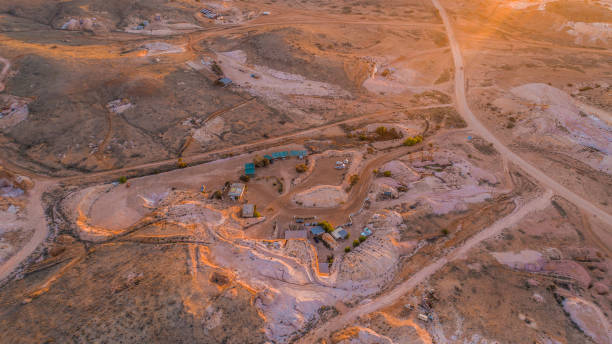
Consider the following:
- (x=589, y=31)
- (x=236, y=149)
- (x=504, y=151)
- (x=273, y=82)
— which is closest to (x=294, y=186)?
(x=236, y=149)

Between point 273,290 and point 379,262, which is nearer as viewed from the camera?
point 273,290

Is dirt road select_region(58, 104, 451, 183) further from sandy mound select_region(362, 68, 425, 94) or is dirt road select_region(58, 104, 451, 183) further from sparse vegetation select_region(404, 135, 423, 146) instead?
sparse vegetation select_region(404, 135, 423, 146)

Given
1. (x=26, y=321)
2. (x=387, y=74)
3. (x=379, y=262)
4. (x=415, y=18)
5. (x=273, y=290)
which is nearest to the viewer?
(x=26, y=321)

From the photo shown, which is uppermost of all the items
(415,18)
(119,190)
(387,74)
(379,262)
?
(415,18)

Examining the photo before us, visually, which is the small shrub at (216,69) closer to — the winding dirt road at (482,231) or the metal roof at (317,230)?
the metal roof at (317,230)

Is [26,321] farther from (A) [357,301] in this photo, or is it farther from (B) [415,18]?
(B) [415,18]

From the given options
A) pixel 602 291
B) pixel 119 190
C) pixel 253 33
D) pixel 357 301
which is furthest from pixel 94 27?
pixel 602 291

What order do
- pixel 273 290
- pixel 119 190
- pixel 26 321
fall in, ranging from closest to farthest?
pixel 26 321
pixel 273 290
pixel 119 190
